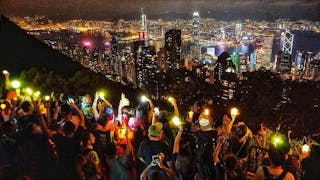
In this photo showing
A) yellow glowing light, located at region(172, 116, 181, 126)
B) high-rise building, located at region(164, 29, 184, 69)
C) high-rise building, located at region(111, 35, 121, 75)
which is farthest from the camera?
high-rise building, located at region(111, 35, 121, 75)

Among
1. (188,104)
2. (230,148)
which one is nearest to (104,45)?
(188,104)

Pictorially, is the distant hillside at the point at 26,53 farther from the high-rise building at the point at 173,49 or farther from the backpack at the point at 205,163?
the backpack at the point at 205,163

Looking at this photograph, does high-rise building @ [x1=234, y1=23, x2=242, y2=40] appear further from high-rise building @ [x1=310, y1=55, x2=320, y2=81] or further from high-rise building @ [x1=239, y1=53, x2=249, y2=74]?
high-rise building @ [x1=310, y1=55, x2=320, y2=81]

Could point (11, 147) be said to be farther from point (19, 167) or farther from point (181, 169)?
point (181, 169)

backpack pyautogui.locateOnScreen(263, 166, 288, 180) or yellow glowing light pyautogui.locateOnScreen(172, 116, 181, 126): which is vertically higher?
A: backpack pyautogui.locateOnScreen(263, 166, 288, 180)

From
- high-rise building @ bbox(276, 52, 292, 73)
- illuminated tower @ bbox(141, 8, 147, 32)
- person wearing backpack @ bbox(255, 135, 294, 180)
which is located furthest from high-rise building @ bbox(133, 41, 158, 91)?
person wearing backpack @ bbox(255, 135, 294, 180)

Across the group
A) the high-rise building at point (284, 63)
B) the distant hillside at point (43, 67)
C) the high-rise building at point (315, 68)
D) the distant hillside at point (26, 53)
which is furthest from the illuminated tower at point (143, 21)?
the high-rise building at point (315, 68)

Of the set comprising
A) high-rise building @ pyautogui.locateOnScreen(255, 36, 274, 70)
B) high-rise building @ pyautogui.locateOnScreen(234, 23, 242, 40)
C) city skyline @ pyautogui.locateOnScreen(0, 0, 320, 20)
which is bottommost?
high-rise building @ pyautogui.locateOnScreen(255, 36, 274, 70)
